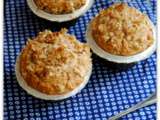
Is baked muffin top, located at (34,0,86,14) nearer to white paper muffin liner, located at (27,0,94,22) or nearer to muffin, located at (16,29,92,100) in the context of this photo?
white paper muffin liner, located at (27,0,94,22)

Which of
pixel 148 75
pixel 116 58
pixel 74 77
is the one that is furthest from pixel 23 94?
pixel 148 75

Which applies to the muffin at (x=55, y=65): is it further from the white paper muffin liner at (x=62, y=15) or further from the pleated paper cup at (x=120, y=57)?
the white paper muffin liner at (x=62, y=15)

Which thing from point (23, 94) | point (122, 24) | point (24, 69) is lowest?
point (23, 94)

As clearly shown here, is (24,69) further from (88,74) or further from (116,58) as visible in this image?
(116,58)

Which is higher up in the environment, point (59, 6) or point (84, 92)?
point (59, 6)

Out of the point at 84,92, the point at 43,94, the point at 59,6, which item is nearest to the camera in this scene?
the point at 43,94

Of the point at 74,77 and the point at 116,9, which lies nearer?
the point at 74,77

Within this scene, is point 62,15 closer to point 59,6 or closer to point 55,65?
point 59,6

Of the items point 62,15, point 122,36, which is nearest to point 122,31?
point 122,36
